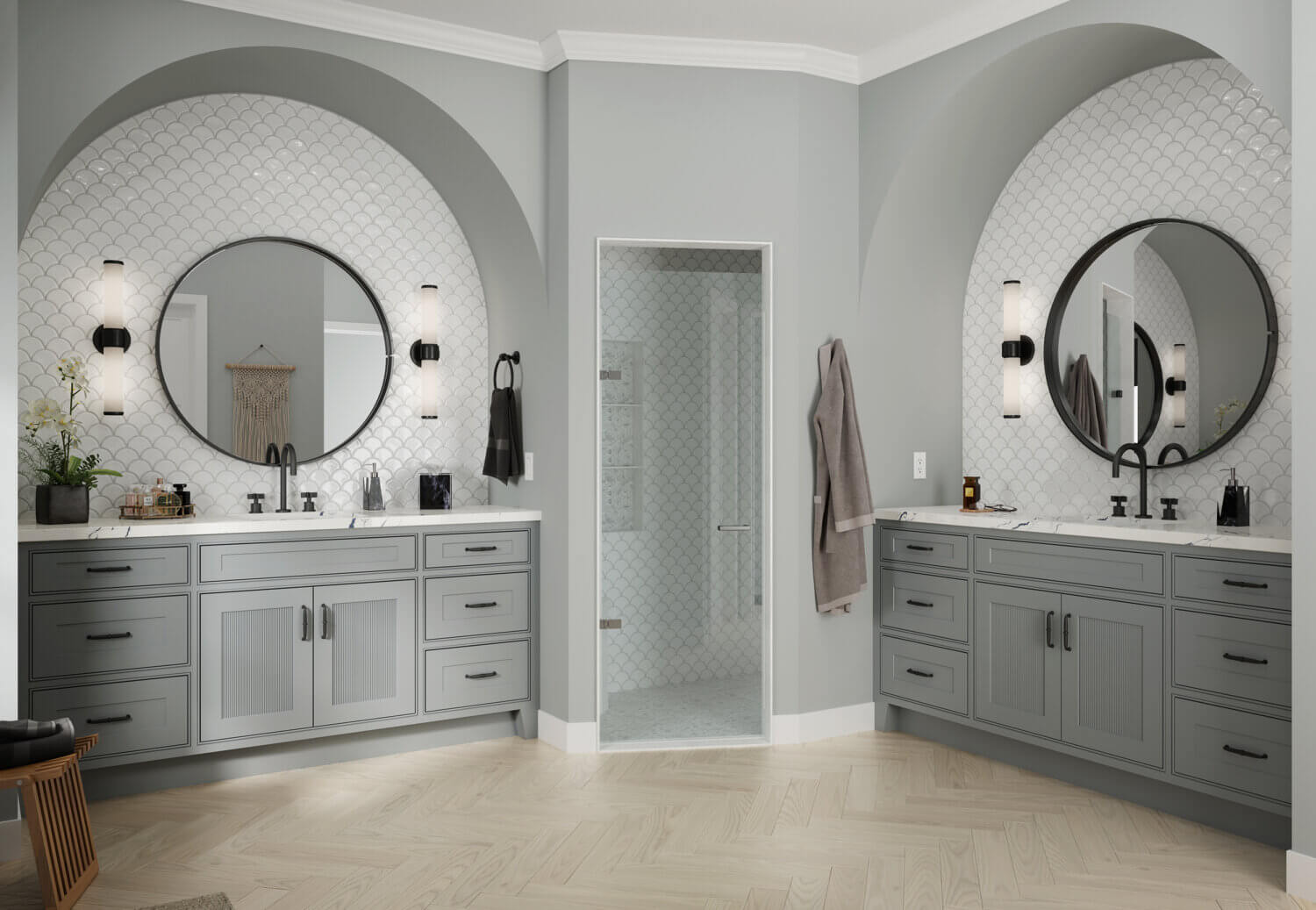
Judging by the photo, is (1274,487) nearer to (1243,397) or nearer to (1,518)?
(1243,397)

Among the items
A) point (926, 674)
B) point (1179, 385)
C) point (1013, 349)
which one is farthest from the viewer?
point (1013, 349)

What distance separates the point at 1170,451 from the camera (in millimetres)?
3818

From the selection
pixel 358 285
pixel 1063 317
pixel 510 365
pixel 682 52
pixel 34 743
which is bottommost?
pixel 34 743

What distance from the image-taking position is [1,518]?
2973mm

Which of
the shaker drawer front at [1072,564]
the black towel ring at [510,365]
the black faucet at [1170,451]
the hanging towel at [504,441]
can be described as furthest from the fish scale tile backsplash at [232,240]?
the black faucet at [1170,451]

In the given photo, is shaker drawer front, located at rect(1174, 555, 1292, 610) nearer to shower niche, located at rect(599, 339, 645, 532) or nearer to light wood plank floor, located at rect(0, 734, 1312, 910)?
light wood plank floor, located at rect(0, 734, 1312, 910)

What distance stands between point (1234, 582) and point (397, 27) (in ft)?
11.3

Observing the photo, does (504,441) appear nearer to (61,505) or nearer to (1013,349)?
(61,505)

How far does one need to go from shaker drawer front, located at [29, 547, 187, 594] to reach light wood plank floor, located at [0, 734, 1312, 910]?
75 centimetres

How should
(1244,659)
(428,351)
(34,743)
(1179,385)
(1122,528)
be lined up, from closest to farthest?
(34,743) → (1244,659) → (1122,528) → (1179,385) → (428,351)

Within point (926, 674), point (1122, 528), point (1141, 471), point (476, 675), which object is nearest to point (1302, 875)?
point (1122, 528)

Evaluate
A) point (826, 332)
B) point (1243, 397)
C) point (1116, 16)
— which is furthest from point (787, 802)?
point (1116, 16)

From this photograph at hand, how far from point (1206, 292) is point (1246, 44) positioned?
945 millimetres

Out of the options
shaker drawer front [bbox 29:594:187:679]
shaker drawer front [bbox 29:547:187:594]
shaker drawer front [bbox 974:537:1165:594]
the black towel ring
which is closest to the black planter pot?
shaker drawer front [bbox 29:547:187:594]
